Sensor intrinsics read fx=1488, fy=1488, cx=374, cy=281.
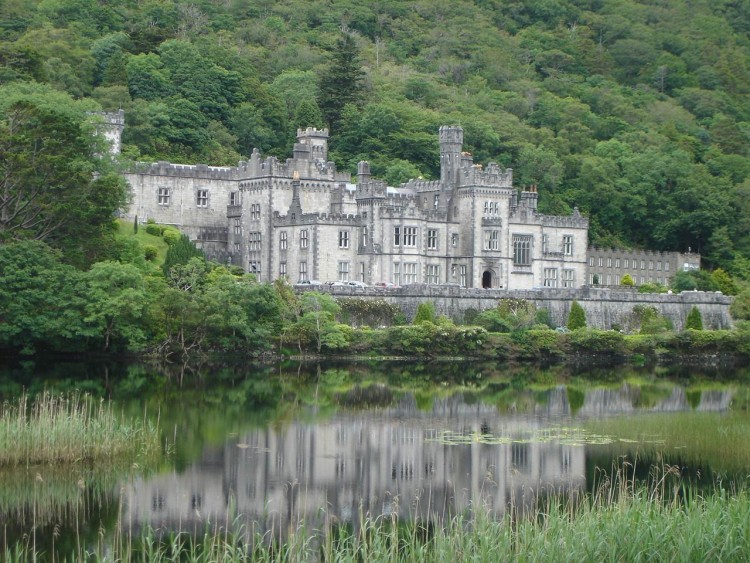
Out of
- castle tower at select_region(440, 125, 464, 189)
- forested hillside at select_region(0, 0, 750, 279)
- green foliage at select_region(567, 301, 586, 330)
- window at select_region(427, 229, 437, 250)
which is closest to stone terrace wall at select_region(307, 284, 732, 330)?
green foliage at select_region(567, 301, 586, 330)

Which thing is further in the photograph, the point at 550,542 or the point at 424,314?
the point at 424,314

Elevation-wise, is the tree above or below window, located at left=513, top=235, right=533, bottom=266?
above

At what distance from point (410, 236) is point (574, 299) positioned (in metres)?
10.0

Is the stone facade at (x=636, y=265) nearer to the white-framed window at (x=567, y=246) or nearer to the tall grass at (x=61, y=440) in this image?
the white-framed window at (x=567, y=246)

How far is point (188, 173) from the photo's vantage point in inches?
3501

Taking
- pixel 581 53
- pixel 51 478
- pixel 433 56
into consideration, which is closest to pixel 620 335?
pixel 51 478

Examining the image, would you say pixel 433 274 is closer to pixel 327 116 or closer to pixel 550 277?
pixel 550 277

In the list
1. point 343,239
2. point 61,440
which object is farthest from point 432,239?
point 61,440

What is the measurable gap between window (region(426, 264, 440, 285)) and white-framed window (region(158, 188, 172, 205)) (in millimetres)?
15903

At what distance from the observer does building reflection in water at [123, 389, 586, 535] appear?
33.4 metres

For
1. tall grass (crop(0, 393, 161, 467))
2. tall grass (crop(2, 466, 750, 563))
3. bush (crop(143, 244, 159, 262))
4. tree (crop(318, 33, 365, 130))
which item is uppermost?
tree (crop(318, 33, 365, 130))

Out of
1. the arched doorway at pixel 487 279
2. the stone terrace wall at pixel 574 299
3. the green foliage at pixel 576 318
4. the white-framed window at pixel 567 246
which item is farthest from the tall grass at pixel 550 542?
the white-framed window at pixel 567 246

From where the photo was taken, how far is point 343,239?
84.2 meters

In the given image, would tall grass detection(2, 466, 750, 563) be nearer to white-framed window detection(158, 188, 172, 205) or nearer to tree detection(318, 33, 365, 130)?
white-framed window detection(158, 188, 172, 205)
